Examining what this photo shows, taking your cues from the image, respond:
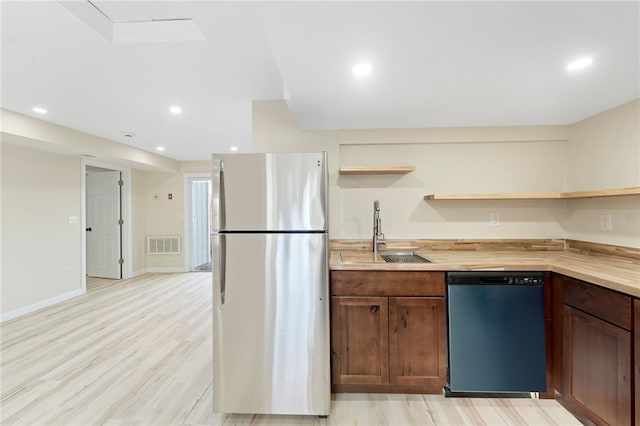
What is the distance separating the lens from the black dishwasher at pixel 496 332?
6.37 feet

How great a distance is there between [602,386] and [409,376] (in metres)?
1.02

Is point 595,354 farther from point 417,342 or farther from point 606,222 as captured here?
point 606,222

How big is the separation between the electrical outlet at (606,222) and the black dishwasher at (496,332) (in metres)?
0.84

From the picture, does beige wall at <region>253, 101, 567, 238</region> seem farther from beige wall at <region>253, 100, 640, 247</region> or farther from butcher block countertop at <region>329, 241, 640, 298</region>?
butcher block countertop at <region>329, 241, 640, 298</region>

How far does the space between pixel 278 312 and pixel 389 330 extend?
2.55ft

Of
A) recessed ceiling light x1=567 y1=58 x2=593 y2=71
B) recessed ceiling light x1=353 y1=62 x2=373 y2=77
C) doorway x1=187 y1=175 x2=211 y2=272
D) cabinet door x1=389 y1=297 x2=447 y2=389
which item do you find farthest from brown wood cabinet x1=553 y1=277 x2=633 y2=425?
doorway x1=187 y1=175 x2=211 y2=272

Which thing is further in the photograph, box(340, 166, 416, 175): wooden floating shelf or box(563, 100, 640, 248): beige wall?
box(340, 166, 416, 175): wooden floating shelf

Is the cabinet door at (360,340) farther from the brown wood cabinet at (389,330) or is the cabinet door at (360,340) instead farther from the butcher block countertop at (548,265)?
the butcher block countertop at (548,265)

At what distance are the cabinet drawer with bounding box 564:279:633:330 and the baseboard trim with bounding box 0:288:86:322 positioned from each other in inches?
215

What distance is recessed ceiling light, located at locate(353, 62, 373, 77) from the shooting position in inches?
62.4

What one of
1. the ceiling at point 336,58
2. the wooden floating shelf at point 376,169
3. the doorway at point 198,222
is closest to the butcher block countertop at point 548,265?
the wooden floating shelf at point 376,169

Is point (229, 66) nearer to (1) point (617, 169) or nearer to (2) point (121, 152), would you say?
(1) point (617, 169)

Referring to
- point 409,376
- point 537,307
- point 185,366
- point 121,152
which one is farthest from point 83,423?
point 121,152

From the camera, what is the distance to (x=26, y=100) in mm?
2664
